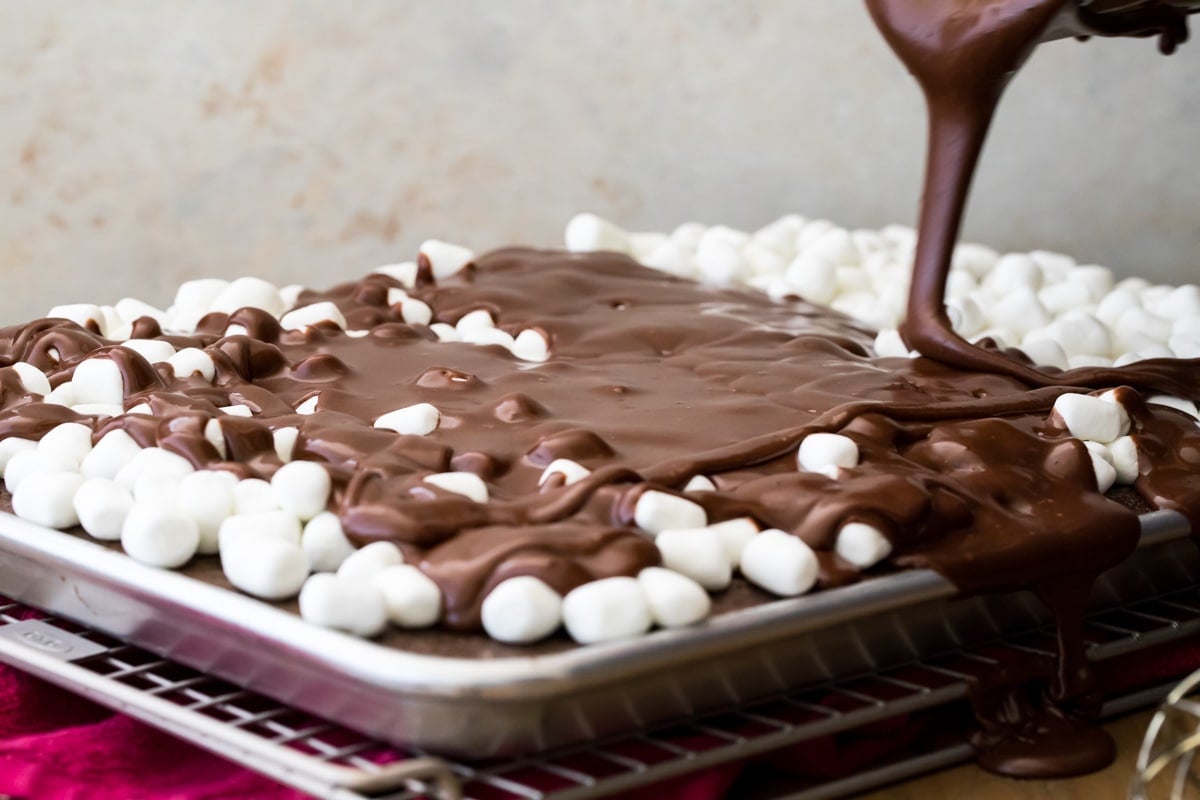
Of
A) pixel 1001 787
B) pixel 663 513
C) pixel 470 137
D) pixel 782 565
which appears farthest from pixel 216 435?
pixel 470 137

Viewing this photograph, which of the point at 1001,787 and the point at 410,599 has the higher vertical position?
the point at 410,599

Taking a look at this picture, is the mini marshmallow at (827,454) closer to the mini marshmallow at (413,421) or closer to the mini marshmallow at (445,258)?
the mini marshmallow at (413,421)

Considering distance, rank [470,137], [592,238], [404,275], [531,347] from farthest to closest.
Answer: [470,137]
[592,238]
[404,275]
[531,347]

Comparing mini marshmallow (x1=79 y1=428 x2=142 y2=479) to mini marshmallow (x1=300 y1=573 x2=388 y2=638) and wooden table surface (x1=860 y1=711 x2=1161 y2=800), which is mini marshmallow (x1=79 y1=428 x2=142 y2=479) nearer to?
mini marshmallow (x1=300 y1=573 x2=388 y2=638)

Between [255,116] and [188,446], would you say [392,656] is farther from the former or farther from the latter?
[255,116]

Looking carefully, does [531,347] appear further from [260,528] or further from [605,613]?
[605,613]

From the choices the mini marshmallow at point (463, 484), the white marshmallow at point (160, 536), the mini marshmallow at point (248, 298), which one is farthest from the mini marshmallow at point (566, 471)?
the mini marshmallow at point (248, 298)

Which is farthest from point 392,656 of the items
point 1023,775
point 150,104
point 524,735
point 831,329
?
point 150,104
